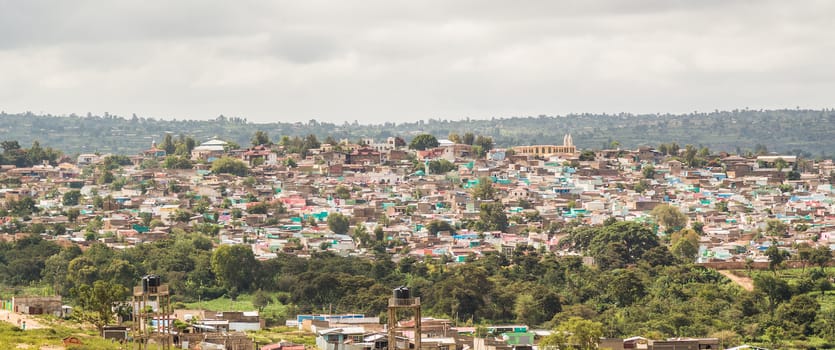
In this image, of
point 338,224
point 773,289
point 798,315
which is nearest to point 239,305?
point 773,289

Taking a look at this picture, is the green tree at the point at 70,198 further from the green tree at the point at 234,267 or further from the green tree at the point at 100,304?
the green tree at the point at 100,304

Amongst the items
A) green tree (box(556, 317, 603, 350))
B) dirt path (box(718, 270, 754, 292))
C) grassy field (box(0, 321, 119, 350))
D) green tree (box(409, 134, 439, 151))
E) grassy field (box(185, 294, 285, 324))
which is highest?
green tree (box(409, 134, 439, 151))

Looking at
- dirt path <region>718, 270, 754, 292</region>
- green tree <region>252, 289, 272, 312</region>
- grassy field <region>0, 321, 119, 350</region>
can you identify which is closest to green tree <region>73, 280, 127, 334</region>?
grassy field <region>0, 321, 119, 350</region>

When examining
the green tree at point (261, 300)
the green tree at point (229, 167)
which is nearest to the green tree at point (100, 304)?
the green tree at point (261, 300)

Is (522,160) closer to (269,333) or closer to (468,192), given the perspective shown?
(468,192)

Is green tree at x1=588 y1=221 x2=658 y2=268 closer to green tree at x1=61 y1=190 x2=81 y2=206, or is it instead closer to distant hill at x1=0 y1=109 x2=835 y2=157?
green tree at x1=61 y1=190 x2=81 y2=206

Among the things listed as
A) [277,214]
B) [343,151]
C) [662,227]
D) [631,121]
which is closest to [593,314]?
[662,227]
